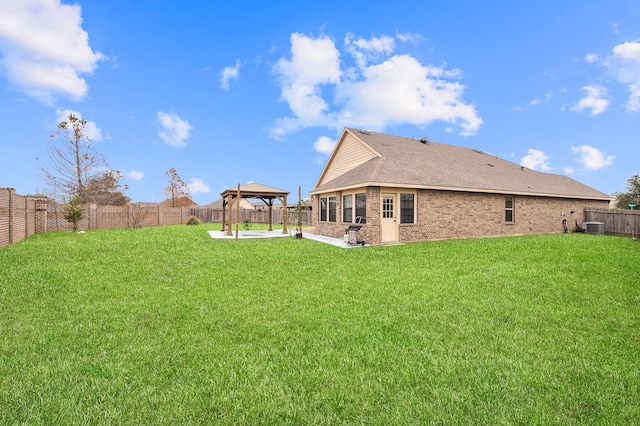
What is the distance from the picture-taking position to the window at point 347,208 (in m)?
14.8

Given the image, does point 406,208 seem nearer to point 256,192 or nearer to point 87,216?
point 256,192

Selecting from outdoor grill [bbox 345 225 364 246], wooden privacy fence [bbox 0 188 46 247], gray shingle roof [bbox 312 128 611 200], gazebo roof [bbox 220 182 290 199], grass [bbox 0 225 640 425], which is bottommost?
grass [bbox 0 225 640 425]

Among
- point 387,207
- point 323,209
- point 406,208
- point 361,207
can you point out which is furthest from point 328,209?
point 406,208

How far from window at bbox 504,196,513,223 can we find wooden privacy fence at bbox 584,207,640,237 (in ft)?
22.3

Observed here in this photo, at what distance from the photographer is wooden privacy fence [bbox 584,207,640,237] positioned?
17.3m

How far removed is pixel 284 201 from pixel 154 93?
12.6 meters

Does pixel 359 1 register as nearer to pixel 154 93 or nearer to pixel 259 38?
pixel 259 38

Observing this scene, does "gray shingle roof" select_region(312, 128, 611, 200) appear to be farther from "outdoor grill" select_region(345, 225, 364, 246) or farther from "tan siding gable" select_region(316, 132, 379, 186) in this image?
"outdoor grill" select_region(345, 225, 364, 246)

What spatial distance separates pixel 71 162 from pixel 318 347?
33.2 meters

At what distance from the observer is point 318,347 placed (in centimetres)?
357

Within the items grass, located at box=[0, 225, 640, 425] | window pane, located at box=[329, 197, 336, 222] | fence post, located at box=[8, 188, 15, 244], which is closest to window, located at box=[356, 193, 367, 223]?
window pane, located at box=[329, 197, 336, 222]

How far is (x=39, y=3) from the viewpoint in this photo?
13172 millimetres

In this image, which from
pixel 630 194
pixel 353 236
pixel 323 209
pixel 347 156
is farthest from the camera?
pixel 630 194

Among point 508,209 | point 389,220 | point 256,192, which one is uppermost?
point 256,192
